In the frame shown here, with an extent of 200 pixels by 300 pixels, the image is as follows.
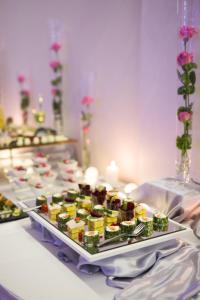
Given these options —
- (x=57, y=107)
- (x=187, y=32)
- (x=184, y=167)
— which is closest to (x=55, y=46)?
(x=57, y=107)

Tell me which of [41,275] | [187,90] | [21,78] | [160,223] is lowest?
[41,275]

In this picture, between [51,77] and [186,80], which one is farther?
[51,77]

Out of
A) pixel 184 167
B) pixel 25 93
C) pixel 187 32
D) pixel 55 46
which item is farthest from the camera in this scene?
pixel 25 93

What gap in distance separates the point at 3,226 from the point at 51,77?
1.86 meters

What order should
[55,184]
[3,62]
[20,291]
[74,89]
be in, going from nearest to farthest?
[20,291], [55,184], [74,89], [3,62]

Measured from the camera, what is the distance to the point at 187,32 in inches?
63.4

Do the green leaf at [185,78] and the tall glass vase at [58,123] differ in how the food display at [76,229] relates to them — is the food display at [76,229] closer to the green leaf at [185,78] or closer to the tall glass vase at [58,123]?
the green leaf at [185,78]

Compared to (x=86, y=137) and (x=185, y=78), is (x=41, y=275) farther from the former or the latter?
(x=86, y=137)

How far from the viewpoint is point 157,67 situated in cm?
200

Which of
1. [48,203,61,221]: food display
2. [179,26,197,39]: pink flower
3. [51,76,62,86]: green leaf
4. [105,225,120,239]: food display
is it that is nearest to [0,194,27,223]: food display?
[48,203,61,221]: food display

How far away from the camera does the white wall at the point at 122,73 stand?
1977 millimetres

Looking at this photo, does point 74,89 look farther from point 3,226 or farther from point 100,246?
point 100,246

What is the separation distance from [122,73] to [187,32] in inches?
30.0

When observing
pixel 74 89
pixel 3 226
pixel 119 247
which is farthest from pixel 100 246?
pixel 74 89
